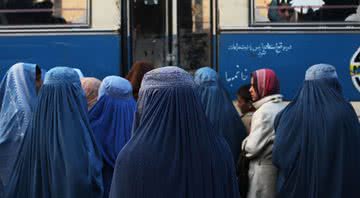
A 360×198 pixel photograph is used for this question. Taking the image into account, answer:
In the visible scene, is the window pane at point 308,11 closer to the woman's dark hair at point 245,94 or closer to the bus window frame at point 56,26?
the woman's dark hair at point 245,94

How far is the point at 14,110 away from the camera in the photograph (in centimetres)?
411

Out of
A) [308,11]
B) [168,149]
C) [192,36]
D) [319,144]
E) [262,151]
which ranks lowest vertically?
[262,151]

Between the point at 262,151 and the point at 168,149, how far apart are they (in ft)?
7.05

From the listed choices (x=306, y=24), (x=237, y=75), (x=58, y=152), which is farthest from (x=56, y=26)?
(x=58, y=152)

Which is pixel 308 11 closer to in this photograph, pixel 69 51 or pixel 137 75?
pixel 137 75

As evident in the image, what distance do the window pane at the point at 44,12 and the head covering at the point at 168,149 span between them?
441cm

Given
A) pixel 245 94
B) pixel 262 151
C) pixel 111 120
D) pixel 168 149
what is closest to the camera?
pixel 168 149

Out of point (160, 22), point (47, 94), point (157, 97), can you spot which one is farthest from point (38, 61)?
point (157, 97)

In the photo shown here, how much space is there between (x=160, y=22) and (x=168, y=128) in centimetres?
443

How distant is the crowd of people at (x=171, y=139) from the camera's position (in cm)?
236

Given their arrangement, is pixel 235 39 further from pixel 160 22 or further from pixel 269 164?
pixel 269 164

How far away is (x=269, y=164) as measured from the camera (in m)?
4.42

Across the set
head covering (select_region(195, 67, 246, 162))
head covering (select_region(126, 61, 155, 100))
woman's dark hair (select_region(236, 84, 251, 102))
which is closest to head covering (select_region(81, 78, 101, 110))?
head covering (select_region(126, 61, 155, 100))

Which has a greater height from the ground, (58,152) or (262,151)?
(58,152)
